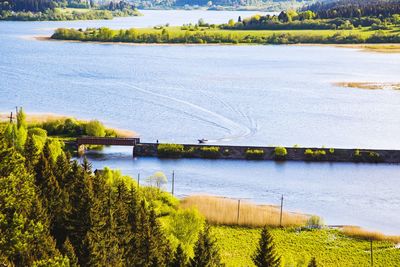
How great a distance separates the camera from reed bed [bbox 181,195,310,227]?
32.5 meters

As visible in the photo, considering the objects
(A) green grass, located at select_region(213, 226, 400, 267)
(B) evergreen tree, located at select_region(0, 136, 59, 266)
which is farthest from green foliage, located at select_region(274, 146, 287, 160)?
(B) evergreen tree, located at select_region(0, 136, 59, 266)

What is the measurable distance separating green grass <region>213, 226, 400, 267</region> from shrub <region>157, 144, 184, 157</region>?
15.9m

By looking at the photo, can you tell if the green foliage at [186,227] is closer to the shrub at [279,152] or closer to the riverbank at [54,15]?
the shrub at [279,152]

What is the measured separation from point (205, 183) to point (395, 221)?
11.0m

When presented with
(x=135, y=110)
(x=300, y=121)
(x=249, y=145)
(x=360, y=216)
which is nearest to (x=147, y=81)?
(x=135, y=110)

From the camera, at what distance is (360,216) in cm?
3559

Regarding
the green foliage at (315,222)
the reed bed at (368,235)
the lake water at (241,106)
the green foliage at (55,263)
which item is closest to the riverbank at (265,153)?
the lake water at (241,106)

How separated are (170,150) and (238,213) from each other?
14101 mm

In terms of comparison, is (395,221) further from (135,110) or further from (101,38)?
(101,38)

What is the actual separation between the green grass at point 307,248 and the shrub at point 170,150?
15.9 meters

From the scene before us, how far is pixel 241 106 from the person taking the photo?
6169cm

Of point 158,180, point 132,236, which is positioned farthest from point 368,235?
point 132,236

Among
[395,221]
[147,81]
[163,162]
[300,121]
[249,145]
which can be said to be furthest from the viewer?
[147,81]

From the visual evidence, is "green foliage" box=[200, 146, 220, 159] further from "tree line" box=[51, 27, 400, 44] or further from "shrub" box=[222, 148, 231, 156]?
"tree line" box=[51, 27, 400, 44]
